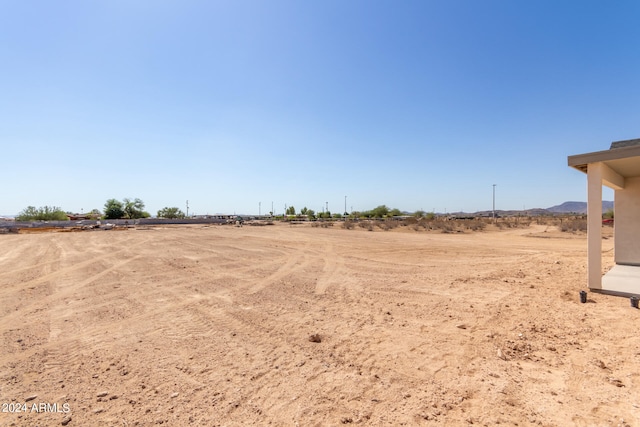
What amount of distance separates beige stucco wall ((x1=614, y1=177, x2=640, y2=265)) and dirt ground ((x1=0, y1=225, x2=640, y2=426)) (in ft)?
12.4

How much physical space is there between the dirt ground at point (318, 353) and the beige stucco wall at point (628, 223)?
→ 12.4ft

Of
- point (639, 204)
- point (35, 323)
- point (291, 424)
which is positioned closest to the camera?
point (291, 424)

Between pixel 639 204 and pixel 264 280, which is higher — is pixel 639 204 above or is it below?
above

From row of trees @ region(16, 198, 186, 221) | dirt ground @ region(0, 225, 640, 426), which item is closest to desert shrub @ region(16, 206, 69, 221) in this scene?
row of trees @ region(16, 198, 186, 221)

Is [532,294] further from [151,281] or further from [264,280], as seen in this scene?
[151,281]

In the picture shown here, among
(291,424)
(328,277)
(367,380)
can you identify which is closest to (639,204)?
(328,277)

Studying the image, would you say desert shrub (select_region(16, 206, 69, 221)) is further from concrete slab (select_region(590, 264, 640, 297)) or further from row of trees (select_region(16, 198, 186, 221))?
concrete slab (select_region(590, 264, 640, 297))

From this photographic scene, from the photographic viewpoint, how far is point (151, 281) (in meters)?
8.74

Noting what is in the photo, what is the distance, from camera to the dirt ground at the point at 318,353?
3.02m

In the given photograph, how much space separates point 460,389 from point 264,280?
637cm

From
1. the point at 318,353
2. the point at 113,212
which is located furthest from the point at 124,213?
the point at 318,353

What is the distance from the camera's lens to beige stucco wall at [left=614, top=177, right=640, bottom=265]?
33.2 feet

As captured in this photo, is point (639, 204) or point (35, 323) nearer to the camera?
point (35, 323)

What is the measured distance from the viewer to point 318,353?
4.24 metres
